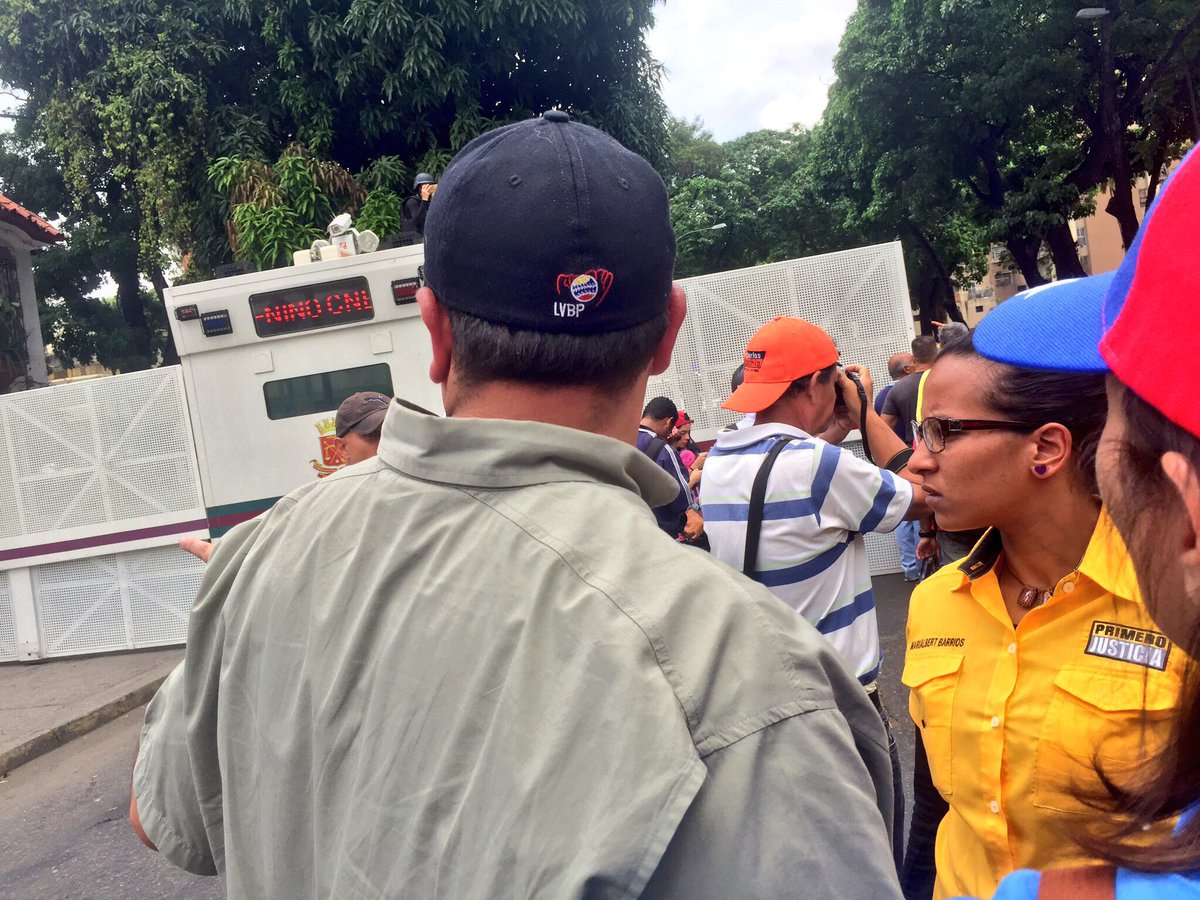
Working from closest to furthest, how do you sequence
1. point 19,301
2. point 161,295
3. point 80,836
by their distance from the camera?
point 80,836 → point 19,301 → point 161,295

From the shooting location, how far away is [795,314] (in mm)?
8422

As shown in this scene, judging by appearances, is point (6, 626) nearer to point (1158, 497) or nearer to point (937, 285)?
point (1158, 497)

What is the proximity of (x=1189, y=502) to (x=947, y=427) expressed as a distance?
1333 millimetres

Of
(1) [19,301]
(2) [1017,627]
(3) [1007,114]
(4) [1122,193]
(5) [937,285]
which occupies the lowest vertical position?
(5) [937,285]

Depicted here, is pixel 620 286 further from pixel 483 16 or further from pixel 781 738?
pixel 483 16

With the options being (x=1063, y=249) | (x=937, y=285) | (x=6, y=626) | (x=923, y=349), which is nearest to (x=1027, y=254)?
(x=1063, y=249)

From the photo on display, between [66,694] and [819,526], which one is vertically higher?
[819,526]

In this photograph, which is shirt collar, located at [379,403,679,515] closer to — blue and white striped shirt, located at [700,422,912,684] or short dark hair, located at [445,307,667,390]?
short dark hair, located at [445,307,667,390]

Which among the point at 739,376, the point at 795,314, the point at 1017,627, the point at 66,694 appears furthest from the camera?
the point at 795,314

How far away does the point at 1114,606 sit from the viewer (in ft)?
5.51

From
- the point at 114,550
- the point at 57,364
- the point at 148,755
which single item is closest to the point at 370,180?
the point at 114,550

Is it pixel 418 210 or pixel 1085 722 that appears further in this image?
pixel 418 210

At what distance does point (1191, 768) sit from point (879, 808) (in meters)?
0.32

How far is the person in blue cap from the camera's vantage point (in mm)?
700
